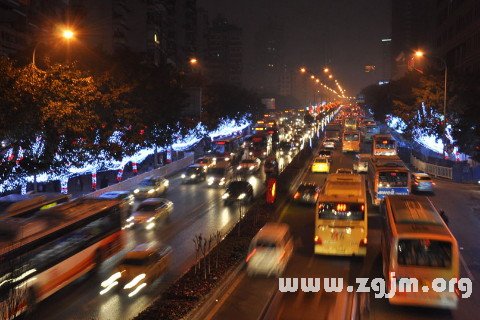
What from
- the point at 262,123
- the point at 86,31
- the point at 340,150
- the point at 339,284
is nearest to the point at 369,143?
the point at 340,150

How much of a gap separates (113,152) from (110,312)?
747 inches

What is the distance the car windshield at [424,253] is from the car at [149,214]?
14.9 metres

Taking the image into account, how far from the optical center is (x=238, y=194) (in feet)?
104

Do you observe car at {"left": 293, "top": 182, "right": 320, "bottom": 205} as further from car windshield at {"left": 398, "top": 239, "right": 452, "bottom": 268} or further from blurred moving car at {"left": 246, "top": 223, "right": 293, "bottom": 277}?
car windshield at {"left": 398, "top": 239, "right": 452, "bottom": 268}

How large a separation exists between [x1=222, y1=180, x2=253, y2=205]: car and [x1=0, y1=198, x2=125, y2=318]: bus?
1224cm

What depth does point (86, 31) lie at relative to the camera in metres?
59.1

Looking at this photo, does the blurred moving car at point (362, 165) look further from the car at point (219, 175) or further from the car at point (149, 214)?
the car at point (149, 214)

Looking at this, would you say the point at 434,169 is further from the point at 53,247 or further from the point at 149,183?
the point at 53,247

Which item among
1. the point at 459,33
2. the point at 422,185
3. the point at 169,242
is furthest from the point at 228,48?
the point at 169,242

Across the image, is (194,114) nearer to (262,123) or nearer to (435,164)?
(435,164)

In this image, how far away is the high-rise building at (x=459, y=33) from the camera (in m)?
59.7

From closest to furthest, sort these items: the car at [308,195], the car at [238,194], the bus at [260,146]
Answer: the car at [308,195], the car at [238,194], the bus at [260,146]

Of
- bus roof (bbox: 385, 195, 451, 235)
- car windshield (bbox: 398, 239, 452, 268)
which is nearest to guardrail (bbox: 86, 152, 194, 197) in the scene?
bus roof (bbox: 385, 195, 451, 235)

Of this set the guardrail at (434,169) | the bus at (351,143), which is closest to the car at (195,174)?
the guardrail at (434,169)
